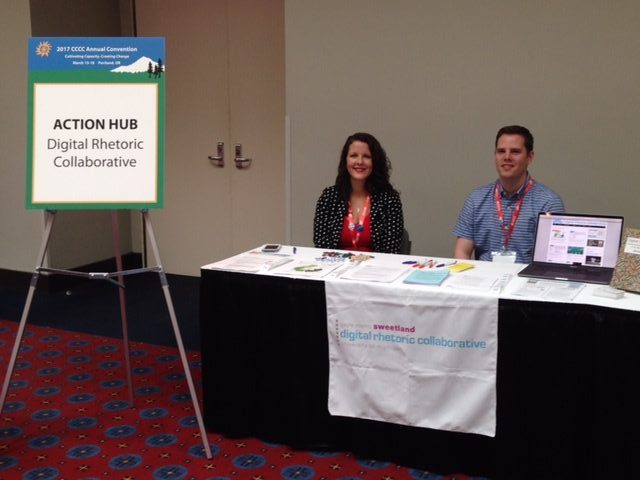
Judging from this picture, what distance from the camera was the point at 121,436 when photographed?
2678 mm

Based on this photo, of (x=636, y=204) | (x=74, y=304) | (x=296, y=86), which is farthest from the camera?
(x=74, y=304)

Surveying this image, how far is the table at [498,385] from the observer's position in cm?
208

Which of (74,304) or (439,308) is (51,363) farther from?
(439,308)

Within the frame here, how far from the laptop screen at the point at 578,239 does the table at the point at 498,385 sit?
13.2 inches

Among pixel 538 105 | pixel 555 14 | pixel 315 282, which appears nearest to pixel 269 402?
pixel 315 282

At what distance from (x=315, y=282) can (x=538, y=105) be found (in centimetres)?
187

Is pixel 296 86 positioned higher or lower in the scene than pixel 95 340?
higher

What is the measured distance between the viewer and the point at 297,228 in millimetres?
4289

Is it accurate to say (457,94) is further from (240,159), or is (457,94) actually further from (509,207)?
(240,159)

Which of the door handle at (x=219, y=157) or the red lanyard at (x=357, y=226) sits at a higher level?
the door handle at (x=219, y=157)

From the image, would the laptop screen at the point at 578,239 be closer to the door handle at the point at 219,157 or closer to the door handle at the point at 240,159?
the door handle at the point at 240,159

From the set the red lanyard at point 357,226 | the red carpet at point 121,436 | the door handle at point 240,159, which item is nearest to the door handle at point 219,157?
the door handle at point 240,159

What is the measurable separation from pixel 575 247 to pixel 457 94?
1.49 m

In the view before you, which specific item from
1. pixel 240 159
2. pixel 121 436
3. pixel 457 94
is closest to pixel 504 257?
pixel 457 94
